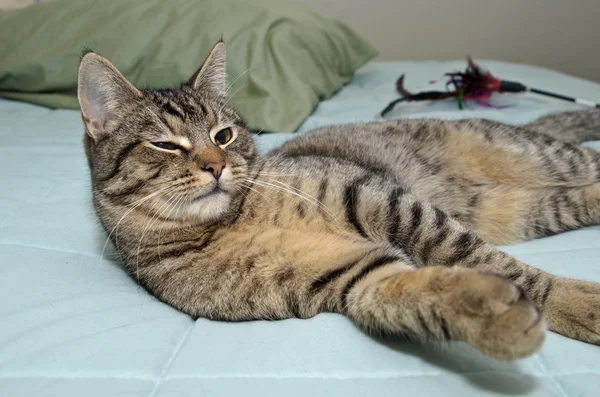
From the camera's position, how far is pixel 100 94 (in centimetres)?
128

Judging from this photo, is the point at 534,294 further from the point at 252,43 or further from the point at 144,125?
the point at 252,43

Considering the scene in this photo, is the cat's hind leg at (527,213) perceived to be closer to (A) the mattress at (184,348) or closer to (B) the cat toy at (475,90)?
(A) the mattress at (184,348)

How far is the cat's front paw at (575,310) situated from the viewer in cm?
95

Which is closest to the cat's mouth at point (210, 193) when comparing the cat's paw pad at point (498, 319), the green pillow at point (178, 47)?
the cat's paw pad at point (498, 319)

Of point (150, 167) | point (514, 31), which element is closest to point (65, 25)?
point (150, 167)

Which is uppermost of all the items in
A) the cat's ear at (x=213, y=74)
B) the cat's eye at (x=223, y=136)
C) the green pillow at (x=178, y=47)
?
the cat's ear at (x=213, y=74)

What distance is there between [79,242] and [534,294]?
1155 millimetres

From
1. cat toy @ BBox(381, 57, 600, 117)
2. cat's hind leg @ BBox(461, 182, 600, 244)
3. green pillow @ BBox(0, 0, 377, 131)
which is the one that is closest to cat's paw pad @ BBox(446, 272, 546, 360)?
cat's hind leg @ BBox(461, 182, 600, 244)

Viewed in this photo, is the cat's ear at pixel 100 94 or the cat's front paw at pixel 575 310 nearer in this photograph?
the cat's front paw at pixel 575 310

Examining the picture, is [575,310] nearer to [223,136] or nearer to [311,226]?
[311,226]

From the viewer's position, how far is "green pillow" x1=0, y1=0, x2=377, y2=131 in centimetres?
240

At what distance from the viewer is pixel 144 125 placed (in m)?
A: 1.26

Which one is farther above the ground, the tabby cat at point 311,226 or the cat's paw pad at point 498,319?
the cat's paw pad at point 498,319

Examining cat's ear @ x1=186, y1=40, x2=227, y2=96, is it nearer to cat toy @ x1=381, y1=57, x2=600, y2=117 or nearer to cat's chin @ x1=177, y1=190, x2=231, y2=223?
cat's chin @ x1=177, y1=190, x2=231, y2=223
